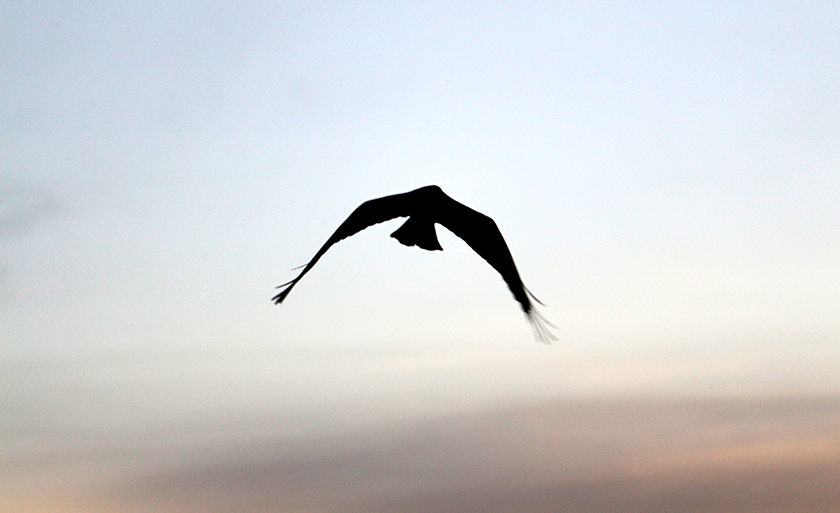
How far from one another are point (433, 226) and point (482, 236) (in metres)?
0.70

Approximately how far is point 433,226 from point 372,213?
79 centimetres

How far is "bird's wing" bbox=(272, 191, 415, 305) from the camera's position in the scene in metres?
8.12

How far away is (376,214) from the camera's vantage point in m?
8.38

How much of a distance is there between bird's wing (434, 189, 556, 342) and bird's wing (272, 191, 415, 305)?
1.33ft

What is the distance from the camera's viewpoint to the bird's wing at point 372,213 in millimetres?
8125

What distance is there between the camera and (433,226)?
8.48 meters

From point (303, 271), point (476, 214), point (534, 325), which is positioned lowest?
→ point (534, 325)

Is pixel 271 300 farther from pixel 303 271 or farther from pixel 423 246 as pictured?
pixel 423 246

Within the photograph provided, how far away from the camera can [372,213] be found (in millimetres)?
8336

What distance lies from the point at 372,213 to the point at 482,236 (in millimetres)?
1478

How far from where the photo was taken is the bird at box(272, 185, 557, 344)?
8086 millimetres

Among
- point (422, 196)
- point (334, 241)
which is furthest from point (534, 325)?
point (334, 241)

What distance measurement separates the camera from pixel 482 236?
28.6 feet

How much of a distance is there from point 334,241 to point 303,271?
24.5 inches
